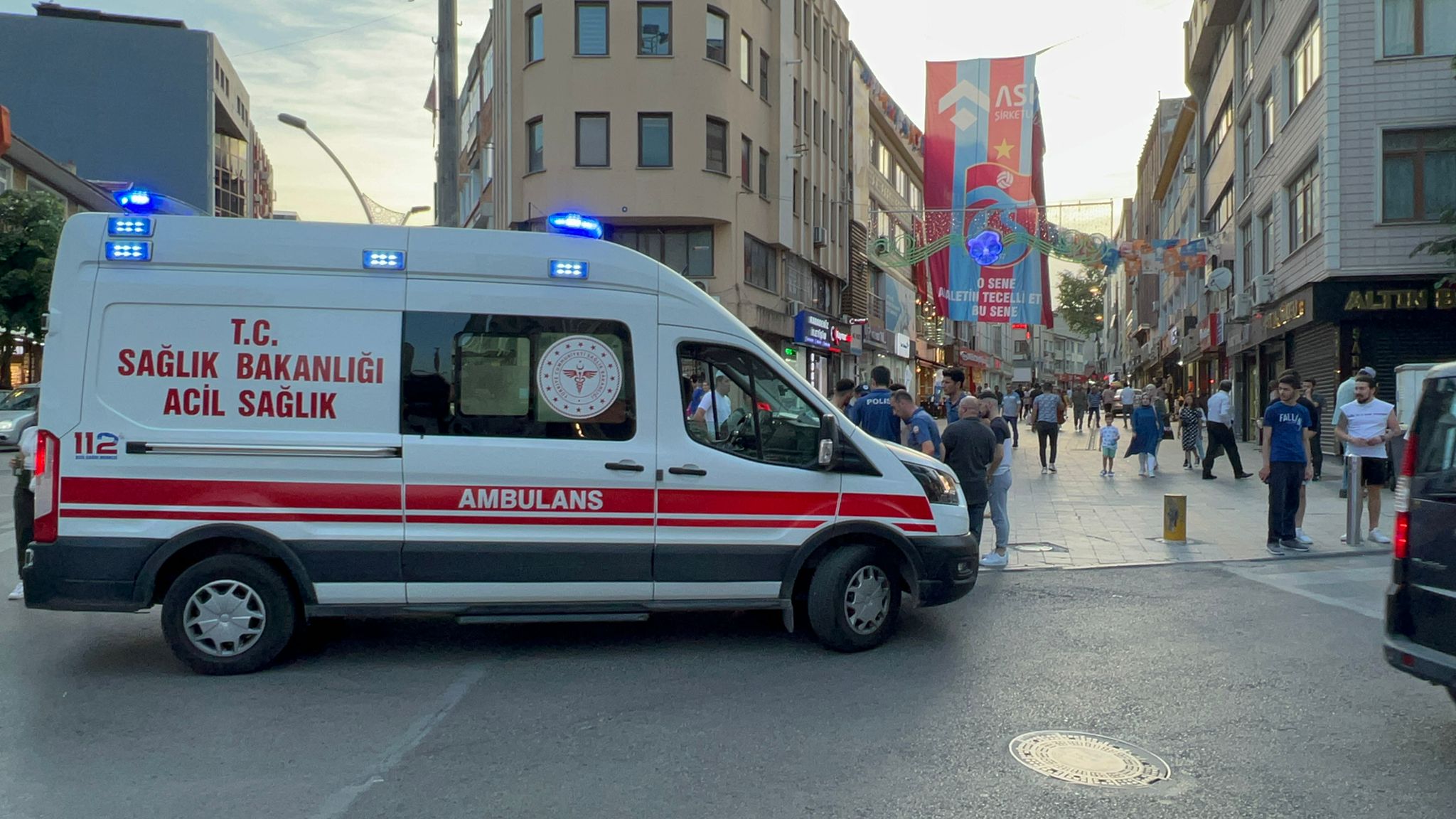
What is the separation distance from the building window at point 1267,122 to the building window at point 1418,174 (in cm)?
592

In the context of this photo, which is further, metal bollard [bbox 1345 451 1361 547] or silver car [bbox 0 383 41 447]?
silver car [bbox 0 383 41 447]

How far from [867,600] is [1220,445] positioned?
50.0 ft

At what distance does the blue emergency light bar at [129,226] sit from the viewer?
608 cm

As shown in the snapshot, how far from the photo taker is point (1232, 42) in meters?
33.4

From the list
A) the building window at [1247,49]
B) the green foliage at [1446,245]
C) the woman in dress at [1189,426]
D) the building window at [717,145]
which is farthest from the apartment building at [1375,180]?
the building window at [717,145]

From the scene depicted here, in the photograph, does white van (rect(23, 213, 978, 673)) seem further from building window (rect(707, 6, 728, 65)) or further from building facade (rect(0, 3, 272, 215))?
building facade (rect(0, 3, 272, 215))

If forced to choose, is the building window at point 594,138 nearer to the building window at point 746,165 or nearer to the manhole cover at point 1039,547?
the building window at point 746,165

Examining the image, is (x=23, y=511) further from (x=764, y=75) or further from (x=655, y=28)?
(x=764, y=75)

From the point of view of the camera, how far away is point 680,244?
29.5 metres

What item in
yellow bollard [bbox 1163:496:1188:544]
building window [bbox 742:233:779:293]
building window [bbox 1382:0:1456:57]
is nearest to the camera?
yellow bollard [bbox 1163:496:1188:544]

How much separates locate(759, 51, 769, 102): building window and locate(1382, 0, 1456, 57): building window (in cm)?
1620

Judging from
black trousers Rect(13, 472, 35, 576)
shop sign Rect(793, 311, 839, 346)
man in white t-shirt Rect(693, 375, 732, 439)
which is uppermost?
shop sign Rect(793, 311, 839, 346)

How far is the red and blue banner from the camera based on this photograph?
2255cm

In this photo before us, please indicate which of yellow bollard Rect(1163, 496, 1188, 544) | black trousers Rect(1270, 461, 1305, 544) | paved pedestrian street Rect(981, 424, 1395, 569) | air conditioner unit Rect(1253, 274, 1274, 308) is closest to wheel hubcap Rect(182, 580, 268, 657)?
paved pedestrian street Rect(981, 424, 1395, 569)
